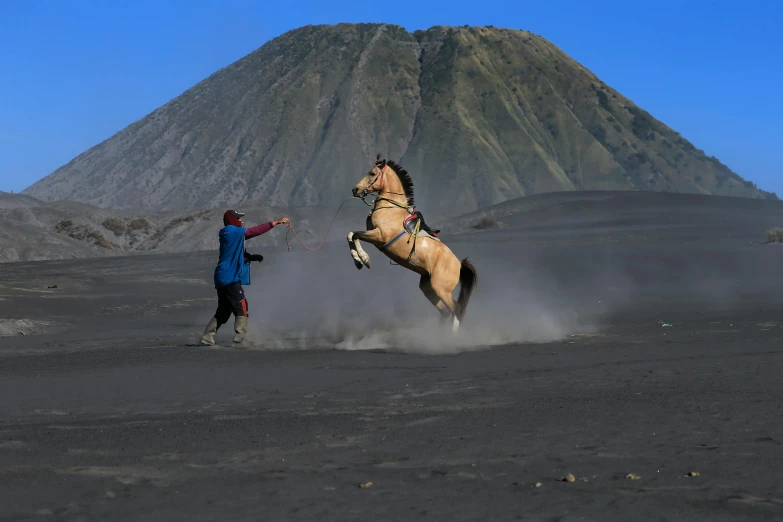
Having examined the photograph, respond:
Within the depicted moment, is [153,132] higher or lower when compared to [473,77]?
lower

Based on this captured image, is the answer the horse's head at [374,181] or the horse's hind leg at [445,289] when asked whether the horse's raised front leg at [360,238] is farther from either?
the horse's hind leg at [445,289]

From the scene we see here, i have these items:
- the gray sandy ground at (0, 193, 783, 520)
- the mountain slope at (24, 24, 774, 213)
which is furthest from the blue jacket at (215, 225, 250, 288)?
the mountain slope at (24, 24, 774, 213)

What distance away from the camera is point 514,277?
3108 cm

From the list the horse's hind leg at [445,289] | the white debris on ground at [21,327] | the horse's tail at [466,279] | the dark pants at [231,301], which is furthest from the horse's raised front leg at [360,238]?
the white debris on ground at [21,327]

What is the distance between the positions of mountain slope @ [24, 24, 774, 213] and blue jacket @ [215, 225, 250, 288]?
134 metres

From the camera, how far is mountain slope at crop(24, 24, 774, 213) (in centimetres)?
16538

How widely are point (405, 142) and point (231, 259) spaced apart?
158924mm

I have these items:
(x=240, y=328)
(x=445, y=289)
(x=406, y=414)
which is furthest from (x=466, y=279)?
(x=406, y=414)

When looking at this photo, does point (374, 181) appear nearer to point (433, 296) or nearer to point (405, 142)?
point (433, 296)

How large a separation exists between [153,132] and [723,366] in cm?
19484

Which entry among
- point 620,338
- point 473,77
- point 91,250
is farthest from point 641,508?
point 473,77

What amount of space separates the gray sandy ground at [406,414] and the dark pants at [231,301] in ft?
1.90

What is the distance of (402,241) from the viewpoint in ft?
54.0

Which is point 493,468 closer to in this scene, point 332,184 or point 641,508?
point 641,508
